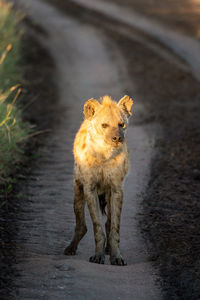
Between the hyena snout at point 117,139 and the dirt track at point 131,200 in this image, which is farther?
the hyena snout at point 117,139

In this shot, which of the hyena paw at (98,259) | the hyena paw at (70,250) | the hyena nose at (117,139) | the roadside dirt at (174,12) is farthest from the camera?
the roadside dirt at (174,12)

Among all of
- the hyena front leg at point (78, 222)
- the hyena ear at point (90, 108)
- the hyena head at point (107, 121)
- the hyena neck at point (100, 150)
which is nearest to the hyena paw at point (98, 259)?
the hyena front leg at point (78, 222)

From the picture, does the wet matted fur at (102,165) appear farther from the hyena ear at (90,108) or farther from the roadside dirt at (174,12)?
the roadside dirt at (174,12)

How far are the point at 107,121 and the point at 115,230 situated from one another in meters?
0.96

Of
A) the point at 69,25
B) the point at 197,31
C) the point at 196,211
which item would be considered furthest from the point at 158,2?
the point at 196,211

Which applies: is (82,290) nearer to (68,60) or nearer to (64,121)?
(64,121)

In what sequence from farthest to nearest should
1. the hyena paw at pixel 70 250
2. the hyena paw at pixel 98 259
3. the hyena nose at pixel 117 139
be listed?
1. the hyena paw at pixel 70 250
2. the hyena paw at pixel 98 259
3. the hyena nose at pixel 117 139

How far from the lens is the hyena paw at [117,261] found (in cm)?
488

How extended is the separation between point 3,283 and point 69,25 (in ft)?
59.7

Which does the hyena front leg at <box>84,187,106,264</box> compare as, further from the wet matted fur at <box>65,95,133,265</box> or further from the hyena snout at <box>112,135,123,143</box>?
the hyena snout at <box>112,135,123,143</box>

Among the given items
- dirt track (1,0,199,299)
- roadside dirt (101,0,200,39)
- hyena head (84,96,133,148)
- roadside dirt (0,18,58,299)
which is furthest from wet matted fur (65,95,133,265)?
roadside dirt (101,0,200,39)

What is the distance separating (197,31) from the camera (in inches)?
720

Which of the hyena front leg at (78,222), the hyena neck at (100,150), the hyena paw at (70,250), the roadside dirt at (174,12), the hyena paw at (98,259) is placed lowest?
the hyena paw at (98,259)

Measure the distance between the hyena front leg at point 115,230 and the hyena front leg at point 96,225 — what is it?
0.28 feet
